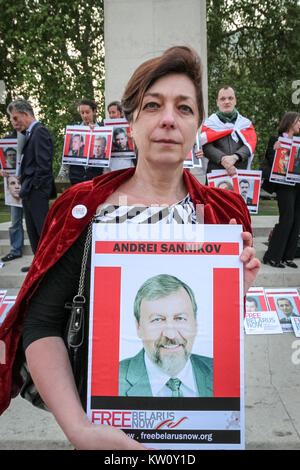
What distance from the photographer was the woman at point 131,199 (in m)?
1.16

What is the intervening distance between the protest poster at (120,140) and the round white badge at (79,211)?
Result: 4.63 m

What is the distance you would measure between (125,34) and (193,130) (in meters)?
7.48

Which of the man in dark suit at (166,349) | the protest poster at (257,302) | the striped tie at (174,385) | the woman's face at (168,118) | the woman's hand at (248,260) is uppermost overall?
the woman's face at (168,118)

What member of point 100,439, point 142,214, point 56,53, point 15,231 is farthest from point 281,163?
point 56,53

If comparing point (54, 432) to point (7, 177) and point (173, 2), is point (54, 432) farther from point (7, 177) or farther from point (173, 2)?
point (173, 2)

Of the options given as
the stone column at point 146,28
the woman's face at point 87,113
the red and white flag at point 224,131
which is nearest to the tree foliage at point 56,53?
the stone column at point 146,28

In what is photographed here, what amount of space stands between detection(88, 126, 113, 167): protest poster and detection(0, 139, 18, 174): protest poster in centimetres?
95

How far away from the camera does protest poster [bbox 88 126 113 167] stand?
5691mm

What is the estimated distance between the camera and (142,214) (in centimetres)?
125

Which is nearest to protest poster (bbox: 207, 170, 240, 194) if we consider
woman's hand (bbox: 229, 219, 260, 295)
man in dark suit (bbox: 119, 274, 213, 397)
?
woman's hand (bbox: 229, 219, 260, 295)

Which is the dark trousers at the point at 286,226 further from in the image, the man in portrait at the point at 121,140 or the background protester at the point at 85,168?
the background protester at the point at 85,168

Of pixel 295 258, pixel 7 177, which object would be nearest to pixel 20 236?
pixel 7 177

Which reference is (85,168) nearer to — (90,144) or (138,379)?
(90,144)

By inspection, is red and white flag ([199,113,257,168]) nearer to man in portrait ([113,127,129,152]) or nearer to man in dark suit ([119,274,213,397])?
man in portrait ([113,127,129,152])
